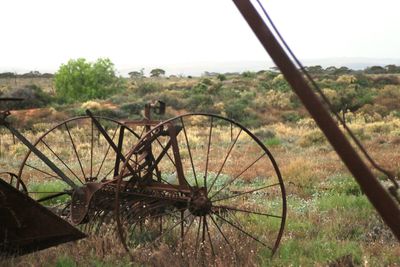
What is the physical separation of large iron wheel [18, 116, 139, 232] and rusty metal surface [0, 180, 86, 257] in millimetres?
980

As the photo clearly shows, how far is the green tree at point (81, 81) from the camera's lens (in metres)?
42.8

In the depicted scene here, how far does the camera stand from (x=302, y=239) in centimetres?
560

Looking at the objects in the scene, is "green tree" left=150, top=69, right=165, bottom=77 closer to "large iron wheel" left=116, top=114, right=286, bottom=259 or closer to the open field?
the open field

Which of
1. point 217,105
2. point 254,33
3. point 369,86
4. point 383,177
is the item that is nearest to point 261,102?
point 217,105

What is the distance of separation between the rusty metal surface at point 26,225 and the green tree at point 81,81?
3900 cm

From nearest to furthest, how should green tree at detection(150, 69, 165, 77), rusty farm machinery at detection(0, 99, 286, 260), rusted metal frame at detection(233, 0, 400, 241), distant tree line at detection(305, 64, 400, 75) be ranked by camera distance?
rusted metal frame at detection(233, 0, 400, 241)
rusty farm machinery at detection(0, 99, 286, 260)
distant tree line at detection(305, 64, 400, 75)
green tree at detection(150, 69, 165, 77)

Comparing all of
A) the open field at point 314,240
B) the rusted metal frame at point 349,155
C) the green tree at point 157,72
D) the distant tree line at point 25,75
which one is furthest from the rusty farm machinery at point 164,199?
the distant tree line at point 25,75

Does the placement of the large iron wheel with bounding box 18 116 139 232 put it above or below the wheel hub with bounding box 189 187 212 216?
below

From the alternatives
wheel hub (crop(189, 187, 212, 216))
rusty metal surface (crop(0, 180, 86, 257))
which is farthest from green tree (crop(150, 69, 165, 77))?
rusty metal surface (crop(0, 180, 86, 257))

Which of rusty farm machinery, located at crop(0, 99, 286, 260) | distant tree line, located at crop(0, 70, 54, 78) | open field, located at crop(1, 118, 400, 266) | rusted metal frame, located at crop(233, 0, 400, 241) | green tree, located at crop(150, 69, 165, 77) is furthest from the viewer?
green tree, located at crop(150, 69, 165, 77)

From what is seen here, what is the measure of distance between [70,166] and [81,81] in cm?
3162

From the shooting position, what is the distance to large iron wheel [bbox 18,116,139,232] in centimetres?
560

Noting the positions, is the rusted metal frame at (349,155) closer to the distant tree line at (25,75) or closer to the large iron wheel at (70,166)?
the large iron wheel at (70,166)

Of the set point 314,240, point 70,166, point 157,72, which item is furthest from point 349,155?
point 157,72
